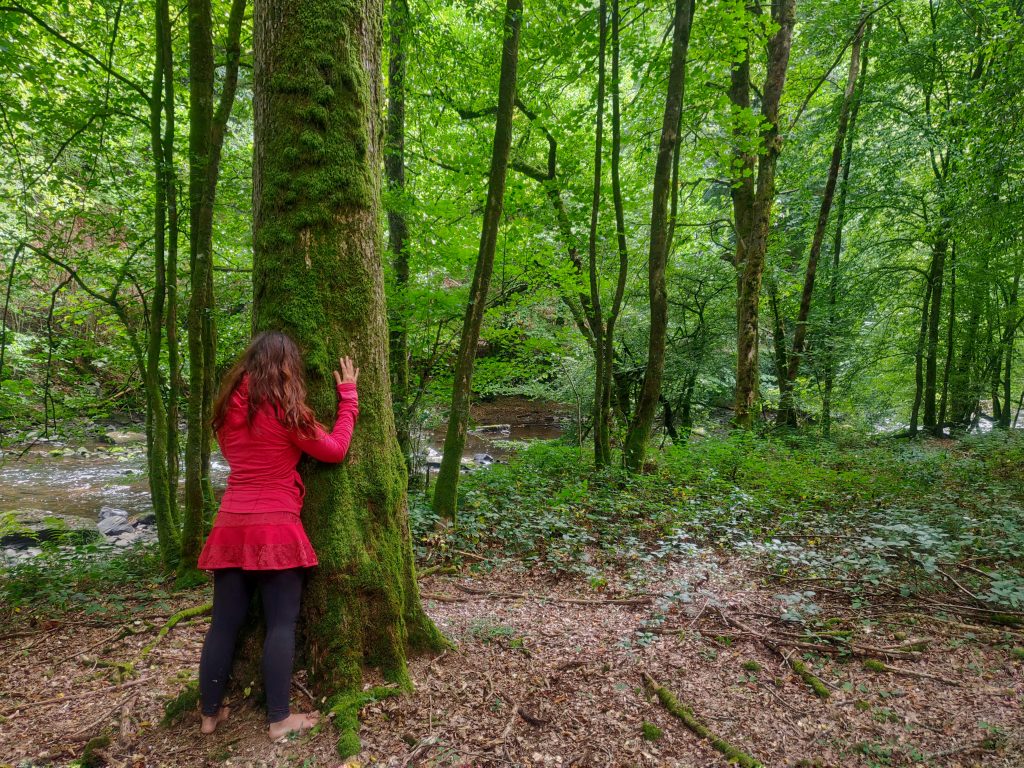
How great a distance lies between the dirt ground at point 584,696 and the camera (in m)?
2.23

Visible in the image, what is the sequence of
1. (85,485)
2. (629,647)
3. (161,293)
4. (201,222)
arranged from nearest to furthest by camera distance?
(629,647), (201,222), (161,293), (85,485)

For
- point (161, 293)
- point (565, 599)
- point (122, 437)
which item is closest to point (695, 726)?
point (565, 599)

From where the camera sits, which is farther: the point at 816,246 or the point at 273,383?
the point at 816,246

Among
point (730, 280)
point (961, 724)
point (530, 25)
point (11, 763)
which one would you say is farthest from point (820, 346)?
point (11, 763)

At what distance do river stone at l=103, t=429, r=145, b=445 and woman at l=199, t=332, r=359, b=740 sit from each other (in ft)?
46.2

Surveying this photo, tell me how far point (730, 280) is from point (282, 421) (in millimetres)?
12147

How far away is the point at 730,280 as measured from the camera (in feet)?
40.1

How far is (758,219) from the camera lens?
33.5ft

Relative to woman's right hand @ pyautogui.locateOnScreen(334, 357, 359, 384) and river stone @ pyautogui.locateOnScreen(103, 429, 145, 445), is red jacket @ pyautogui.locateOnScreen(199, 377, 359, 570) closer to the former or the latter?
woman's right hand @ pyautogui.locateOnScreen(334, 357, 359, 384)

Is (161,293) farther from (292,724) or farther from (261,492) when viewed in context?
(292,724)

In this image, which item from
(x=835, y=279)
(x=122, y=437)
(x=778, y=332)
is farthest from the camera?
(x=778, y=332)

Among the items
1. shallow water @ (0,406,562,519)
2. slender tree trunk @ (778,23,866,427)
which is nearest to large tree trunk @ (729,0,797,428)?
slender tree trunk @ (778,23,866,427)

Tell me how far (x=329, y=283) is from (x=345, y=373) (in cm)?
45

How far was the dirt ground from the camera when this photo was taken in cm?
223
